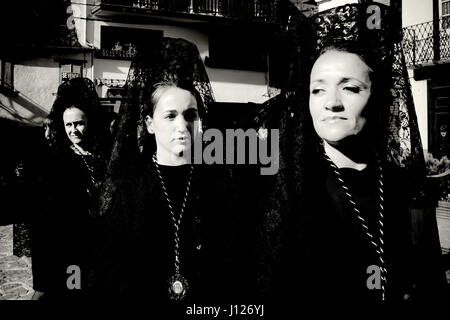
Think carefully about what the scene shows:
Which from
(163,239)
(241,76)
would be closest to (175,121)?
(163,239)

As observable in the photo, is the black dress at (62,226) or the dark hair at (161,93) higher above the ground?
the dark hair at (161,93)

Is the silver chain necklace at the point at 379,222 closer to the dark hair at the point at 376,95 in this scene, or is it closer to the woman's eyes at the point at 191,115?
the dark hair at the point at 376,95

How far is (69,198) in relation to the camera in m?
2.62

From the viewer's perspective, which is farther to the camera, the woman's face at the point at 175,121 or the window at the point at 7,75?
the window at the point at 7,75

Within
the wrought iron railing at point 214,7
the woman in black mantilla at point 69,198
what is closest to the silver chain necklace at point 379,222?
the woman in black mantilla at point 69,198

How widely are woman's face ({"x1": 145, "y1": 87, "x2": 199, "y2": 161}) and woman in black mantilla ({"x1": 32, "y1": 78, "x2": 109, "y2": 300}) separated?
753 mm

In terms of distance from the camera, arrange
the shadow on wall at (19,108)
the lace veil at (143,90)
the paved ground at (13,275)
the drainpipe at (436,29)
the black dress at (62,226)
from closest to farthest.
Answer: the lace veil at (143,90), the black dress at (62,226), the paved ground at (13,275), the drainpipe at (436,29), the shadow on wall at (19,108)

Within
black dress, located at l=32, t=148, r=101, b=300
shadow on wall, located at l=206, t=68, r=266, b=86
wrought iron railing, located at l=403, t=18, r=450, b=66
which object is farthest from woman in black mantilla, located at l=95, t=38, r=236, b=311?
shadow on wall, located at l=206, t=68, r=266, b=86

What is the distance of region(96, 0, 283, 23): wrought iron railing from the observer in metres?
8.55

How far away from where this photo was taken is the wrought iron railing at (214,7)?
8.55 meters

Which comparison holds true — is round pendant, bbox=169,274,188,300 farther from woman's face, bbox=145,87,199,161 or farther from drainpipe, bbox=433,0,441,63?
drainpipe, bbox=433,0,441,63

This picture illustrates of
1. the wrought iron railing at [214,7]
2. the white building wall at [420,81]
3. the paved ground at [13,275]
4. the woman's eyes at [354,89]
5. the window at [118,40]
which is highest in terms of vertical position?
the wrought iron railing at [214,7]

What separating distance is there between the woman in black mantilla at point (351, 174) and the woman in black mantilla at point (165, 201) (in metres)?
0.37
